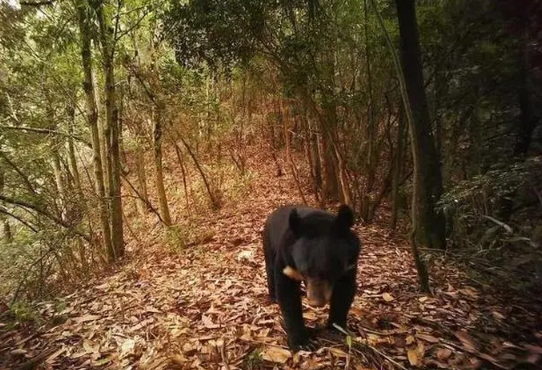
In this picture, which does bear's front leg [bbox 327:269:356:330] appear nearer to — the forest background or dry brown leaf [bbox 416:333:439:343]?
dry brown leaf [bbox 416:333:439:343]

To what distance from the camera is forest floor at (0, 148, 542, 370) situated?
2.99 m

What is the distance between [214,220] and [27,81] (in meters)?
4.68

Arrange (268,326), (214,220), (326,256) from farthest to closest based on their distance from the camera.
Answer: (214,220), (268,326), (326,256)

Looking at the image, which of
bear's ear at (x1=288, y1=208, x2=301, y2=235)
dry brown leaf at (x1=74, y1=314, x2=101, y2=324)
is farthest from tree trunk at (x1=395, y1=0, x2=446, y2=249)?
dry brown leaf at (x1=74, y1=314, x2=101, y2=324)

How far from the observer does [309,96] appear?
7.14 meters

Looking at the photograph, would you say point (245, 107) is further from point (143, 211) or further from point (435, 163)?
point (435, 163)

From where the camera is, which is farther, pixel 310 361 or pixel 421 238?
pixel 421 238

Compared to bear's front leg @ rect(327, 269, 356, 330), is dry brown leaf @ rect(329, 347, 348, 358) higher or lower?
lower

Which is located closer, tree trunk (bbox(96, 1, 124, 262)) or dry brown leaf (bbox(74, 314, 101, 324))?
dry brown leaf (bbox(74, 314, 101, 324))

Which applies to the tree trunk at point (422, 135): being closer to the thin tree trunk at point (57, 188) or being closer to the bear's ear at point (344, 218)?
the bear's ear at point (344, 218)

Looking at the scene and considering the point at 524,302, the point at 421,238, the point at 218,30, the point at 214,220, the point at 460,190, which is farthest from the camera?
the point at 214,220

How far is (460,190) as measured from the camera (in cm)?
485

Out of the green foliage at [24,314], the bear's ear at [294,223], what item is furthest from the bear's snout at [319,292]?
the green foliage at [24,314]

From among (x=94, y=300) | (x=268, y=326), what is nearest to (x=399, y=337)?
(x=268, y=326)
